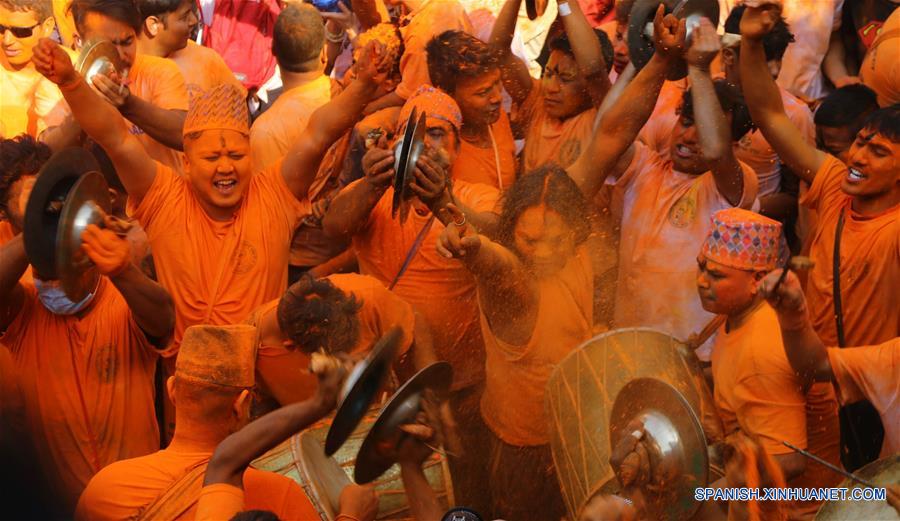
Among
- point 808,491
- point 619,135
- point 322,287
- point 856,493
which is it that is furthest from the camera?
point 619,135

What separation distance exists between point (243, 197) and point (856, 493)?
2.62 m

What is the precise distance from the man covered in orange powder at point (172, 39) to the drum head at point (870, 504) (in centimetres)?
357

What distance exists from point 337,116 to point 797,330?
6.81ft

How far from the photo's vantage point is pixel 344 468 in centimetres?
514

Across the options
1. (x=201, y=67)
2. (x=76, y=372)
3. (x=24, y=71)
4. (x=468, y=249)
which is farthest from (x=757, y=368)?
(x=24, y=71)

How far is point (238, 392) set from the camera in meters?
4.65

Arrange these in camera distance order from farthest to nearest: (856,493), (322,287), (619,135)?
1. (619,135)
2. (322,287)
3. (856,493)

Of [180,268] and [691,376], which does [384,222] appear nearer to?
[180,268]

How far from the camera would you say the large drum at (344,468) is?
16.4 ft

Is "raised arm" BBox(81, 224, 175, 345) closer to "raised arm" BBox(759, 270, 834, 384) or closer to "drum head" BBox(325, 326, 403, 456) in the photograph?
"drum head" BBox(325, 326, 403, 456)

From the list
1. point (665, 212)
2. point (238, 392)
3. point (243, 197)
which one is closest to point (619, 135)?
point (665, 212)

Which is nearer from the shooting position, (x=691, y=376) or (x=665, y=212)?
(x=691, y=376)

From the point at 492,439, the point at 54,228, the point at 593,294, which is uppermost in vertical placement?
the point at 54,228

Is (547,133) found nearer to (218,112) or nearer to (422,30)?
(422,30)
